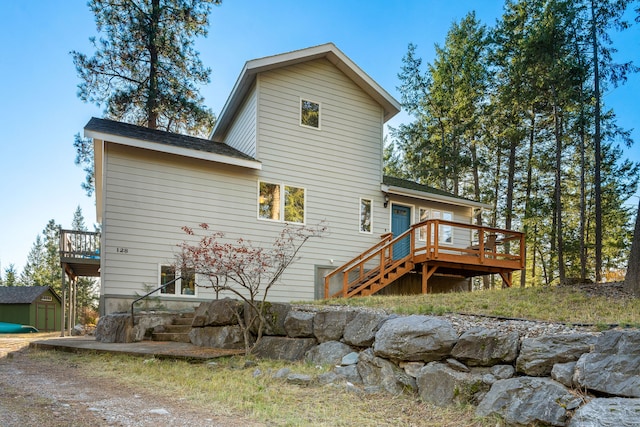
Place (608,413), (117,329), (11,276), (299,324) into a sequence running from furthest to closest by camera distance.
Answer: (11,276) < (117,329) < (299,324) < (608,413)

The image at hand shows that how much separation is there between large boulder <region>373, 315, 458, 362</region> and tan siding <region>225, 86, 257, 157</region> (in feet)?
24.6

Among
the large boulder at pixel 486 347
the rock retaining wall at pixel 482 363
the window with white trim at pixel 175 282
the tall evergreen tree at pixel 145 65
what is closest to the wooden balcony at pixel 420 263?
the window with white trim at pixel 175 282

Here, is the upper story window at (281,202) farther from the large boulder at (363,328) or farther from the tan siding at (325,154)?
the large boulder at (363,328)

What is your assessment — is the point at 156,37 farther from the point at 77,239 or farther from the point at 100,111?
the point at 77,239

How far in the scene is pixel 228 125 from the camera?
14.6 metres

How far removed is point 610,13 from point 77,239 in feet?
62.6

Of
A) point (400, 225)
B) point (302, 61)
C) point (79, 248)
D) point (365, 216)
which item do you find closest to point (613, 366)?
point (365, 216)

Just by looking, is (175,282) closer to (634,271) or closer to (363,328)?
(363,328)

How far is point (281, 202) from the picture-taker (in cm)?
1194

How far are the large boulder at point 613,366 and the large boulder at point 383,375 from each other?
1.85 meters

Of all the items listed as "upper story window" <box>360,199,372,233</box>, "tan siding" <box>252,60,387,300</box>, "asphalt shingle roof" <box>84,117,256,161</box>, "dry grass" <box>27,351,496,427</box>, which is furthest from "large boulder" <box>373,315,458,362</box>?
"upper story window" <box>360,199,372,233</box>

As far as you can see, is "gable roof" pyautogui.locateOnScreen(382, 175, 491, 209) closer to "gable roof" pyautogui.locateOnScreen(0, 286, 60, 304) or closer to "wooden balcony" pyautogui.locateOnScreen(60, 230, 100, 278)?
"wooden balcony" pyautogui.locateOnScreen(60, 230, 100, 278)

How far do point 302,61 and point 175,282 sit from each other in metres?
7.08

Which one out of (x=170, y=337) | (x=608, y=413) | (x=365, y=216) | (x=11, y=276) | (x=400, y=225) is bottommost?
(x=11, y=276)
